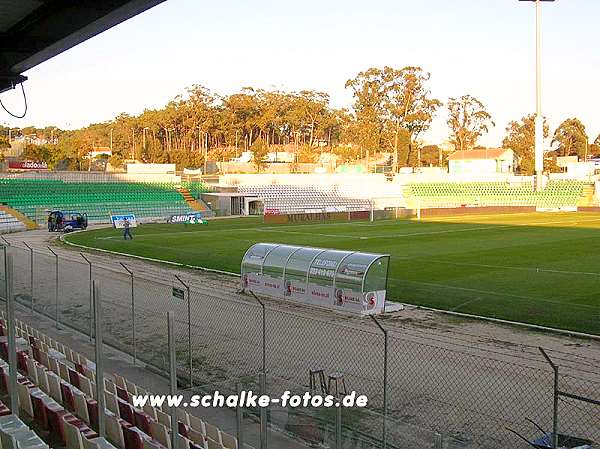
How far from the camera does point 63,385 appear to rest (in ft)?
32.6

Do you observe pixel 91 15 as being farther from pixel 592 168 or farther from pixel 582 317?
pixel 592 168

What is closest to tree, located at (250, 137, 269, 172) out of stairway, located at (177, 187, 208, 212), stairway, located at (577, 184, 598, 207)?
stairway, located at (177, 187, 208, 212)

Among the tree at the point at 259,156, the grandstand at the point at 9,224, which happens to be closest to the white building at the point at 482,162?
the tree at the point at 259,156

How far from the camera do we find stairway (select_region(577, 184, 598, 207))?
80950 mm

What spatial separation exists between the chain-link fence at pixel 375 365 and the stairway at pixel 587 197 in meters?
69.1

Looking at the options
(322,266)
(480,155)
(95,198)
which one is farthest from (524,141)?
(322,266)

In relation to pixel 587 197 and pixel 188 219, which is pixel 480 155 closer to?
pixel 587 197

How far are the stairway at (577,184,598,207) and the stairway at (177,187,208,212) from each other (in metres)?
42.8

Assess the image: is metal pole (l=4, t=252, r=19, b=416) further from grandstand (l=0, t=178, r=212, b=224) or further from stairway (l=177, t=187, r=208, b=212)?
stairway (l=177, t=187, r=208, b=212)

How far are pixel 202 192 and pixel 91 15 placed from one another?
65802 mm

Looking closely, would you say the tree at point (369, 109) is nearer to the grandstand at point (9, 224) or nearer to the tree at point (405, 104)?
the tree at point (405, 104)

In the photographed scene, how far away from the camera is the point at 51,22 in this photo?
34.2ft

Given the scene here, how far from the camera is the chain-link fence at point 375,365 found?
1013 centimetres

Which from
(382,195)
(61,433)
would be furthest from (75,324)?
(382,195)
